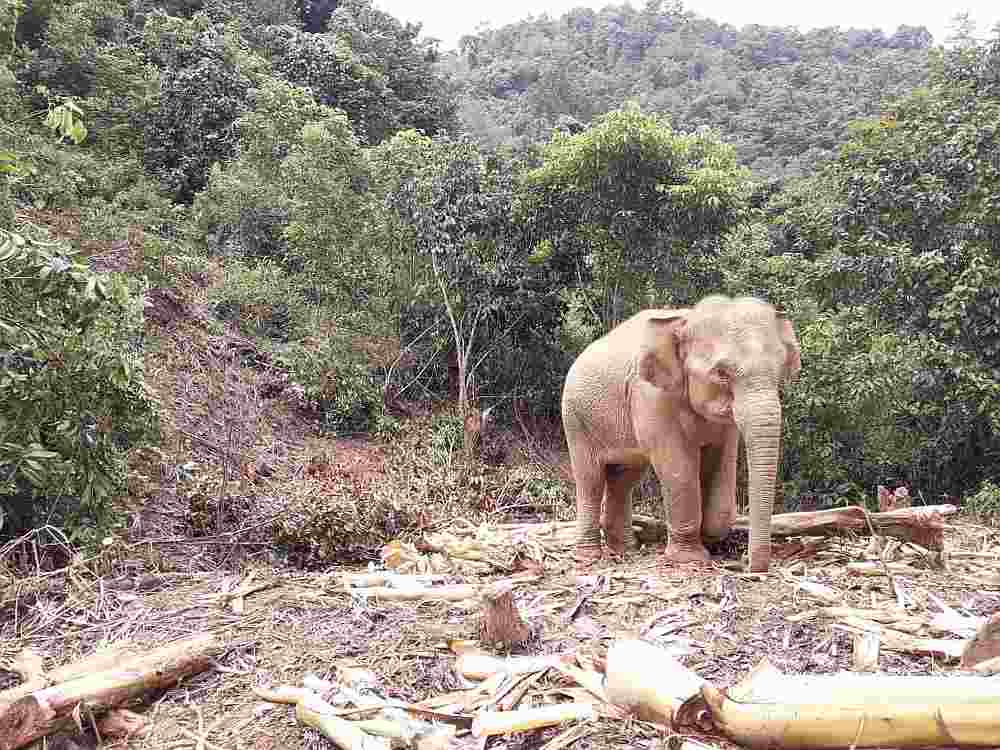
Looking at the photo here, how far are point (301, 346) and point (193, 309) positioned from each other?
2.44 m

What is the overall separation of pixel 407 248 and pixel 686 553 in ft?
39.2

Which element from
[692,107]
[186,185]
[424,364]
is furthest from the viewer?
[692,107]

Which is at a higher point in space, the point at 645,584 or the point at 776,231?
the point at 776,231

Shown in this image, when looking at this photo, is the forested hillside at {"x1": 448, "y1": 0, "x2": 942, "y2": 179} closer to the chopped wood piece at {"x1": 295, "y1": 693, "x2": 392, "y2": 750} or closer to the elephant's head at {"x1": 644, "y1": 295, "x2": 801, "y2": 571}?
the elephant's head at {"x1": 644, "y1": 295, "x2": 801, "y2": 571}

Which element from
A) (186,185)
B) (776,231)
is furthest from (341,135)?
(776,231)

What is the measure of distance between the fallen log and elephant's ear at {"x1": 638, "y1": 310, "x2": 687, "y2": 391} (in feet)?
4.08

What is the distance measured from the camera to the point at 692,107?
144 feet

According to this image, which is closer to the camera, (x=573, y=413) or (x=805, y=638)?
(x=805, y=638)

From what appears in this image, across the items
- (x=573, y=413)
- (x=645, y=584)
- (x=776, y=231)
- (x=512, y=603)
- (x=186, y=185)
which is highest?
(x=186, y=185)

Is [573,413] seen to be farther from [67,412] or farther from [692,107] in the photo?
[692,107]

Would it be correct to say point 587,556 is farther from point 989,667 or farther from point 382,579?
point 989,667

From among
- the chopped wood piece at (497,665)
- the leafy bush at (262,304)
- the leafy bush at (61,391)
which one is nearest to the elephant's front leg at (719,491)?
the chopped wood piece at (497,665)

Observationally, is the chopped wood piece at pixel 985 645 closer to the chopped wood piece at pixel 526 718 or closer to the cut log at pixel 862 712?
the cut log at pixel 862 712

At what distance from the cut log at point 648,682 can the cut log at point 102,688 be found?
208 centimetres
